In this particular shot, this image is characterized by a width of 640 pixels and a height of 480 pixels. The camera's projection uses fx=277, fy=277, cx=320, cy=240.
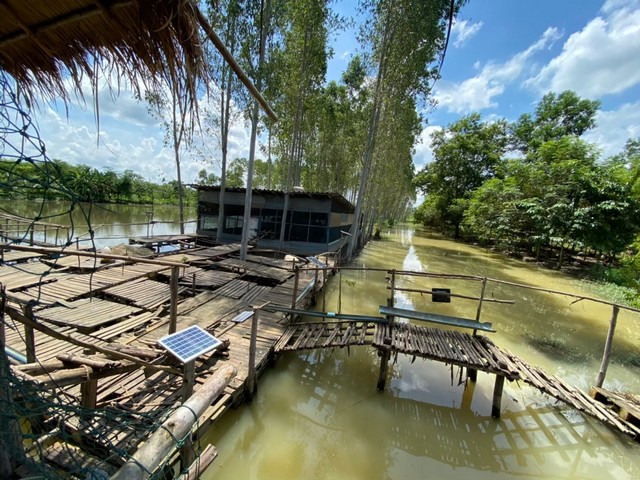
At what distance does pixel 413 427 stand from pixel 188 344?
154 inches

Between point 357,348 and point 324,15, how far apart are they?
12.6m

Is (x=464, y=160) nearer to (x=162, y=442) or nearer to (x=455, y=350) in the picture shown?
(x=455, y=350)

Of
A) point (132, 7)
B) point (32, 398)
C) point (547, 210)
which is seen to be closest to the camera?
point (132, 7)

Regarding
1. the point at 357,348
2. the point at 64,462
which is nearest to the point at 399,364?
the point at 357,348

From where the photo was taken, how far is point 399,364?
20.8 ft

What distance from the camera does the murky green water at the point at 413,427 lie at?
384 cm

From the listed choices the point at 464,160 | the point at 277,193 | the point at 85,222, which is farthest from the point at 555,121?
the point at 85,222

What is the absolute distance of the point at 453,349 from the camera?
17.1 ft

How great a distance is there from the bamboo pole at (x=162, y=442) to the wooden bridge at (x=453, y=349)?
3.77m

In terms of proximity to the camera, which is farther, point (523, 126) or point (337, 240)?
point (523, 126)

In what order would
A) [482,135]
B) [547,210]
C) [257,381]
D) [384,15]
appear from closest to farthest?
[257,381]
[384,15]
[547,210]
[482,135]

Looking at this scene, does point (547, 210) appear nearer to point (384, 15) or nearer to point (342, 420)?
point (384, 15)

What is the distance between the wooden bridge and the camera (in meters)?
4.54

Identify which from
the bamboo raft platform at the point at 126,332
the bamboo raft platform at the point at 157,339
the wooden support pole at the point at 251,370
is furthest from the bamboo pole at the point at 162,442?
the wooden support pole at the point at 251,370
